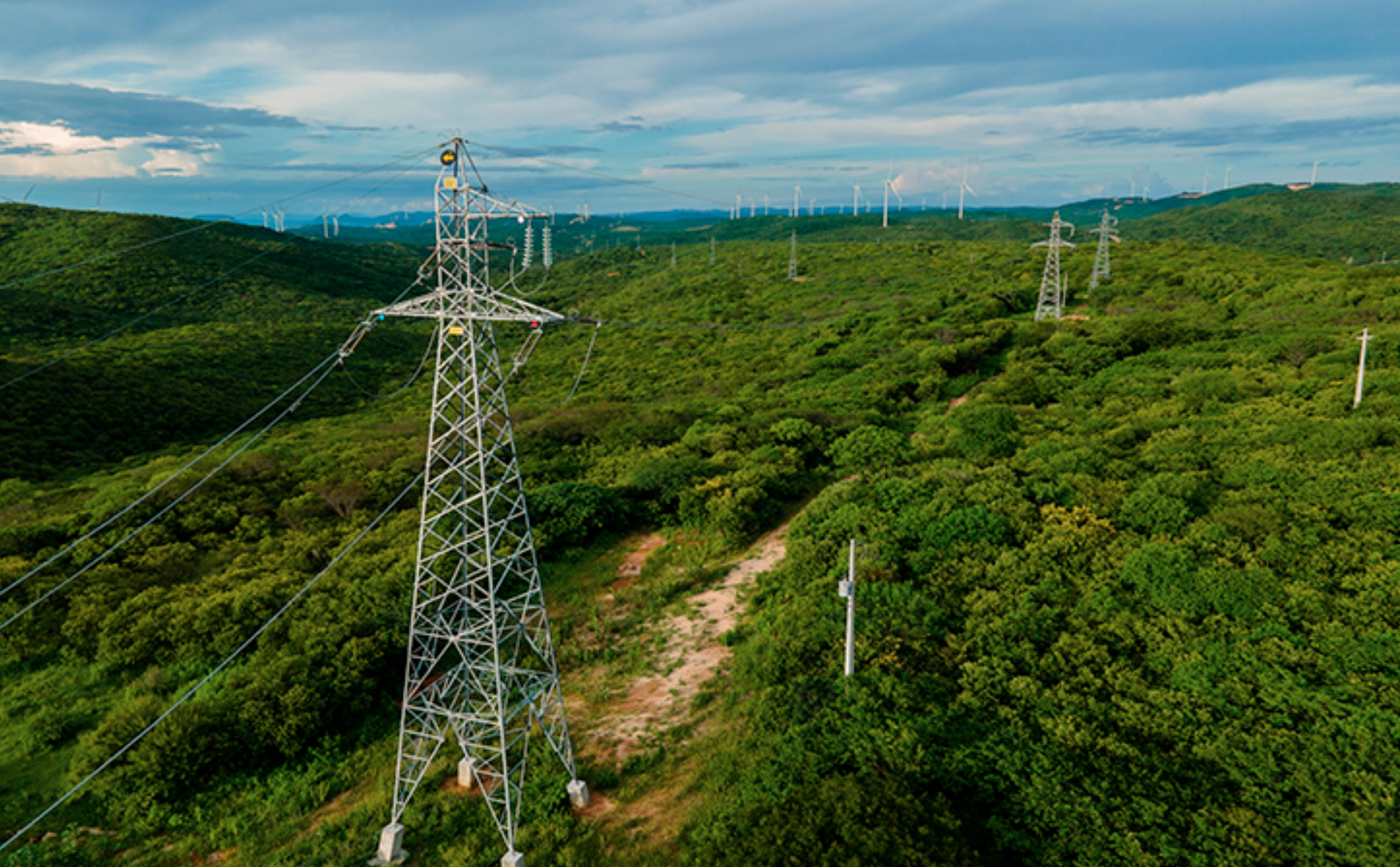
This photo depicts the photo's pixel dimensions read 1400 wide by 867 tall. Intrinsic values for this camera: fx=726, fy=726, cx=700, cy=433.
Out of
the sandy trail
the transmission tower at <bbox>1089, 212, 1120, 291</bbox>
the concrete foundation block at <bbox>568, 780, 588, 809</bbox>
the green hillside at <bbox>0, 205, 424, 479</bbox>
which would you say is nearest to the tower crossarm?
the green hillside at <bbox>0, 205, 424, 479</bbox>

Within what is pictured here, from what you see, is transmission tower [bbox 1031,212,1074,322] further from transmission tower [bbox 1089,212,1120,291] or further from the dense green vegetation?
the dense green vegetation

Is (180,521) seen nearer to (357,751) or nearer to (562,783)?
(357,751)

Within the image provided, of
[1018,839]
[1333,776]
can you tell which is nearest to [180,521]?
[1018,839]

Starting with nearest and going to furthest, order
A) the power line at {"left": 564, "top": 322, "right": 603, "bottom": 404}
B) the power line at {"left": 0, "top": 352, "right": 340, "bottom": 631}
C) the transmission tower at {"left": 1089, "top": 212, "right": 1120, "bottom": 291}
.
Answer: the power line at {"left": 0, "top": 352, "right": 340, "bottom": 631}, the power line at {"left": 564, "top": 322, "right": 603, "bottom": 404}, the transmission tower at {"left": 1089, "top": 212, "right": 1120, "bottom": 291}

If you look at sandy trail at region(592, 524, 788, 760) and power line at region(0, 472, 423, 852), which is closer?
power line at region(0, 472, 423, 852)

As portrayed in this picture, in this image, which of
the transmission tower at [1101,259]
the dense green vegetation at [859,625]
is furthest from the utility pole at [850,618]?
the transmission tower at [1101,259]

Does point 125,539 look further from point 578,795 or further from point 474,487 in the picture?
point 578,795

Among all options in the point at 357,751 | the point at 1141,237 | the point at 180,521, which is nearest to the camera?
the point at 357,751
